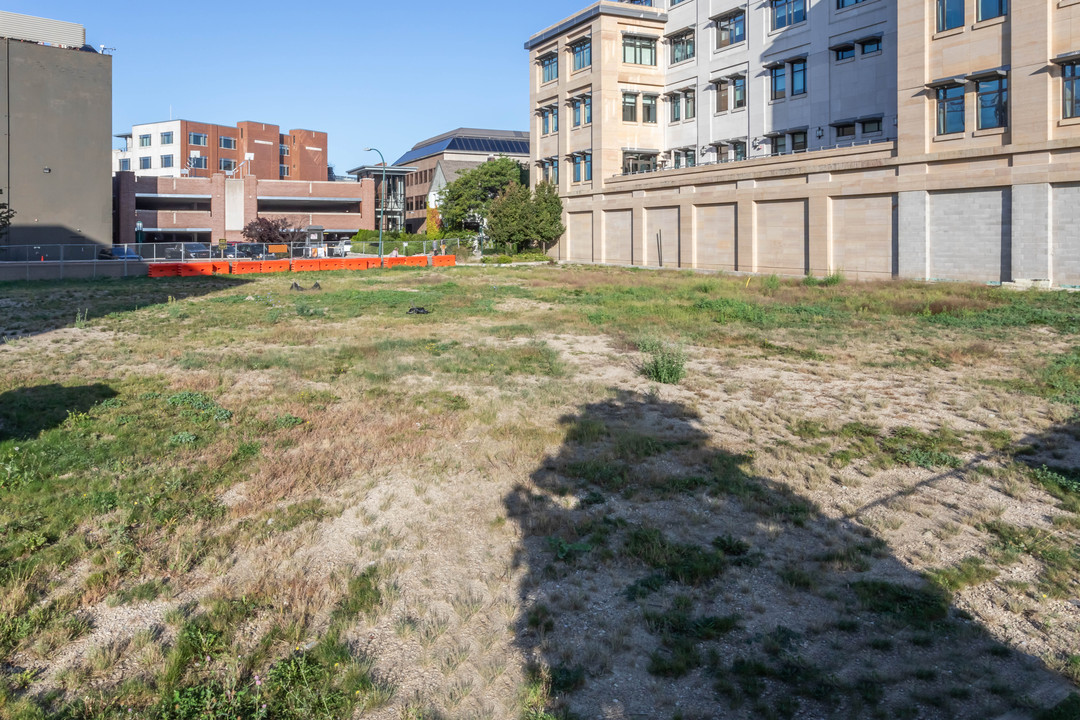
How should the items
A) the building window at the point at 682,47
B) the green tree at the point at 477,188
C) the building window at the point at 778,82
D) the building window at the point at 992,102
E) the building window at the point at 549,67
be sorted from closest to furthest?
1. the building window at the point at 992,102
2. the building window at the point at 778,82
3. the building window at the point at 682,47
4. the building window at the point at 549,67
5. the green tree at the point at 477,188

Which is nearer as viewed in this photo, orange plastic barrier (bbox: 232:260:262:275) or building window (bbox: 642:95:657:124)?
orange plastic barrier (bbox: 232:260:262:275)

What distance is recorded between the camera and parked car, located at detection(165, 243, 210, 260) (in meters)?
58.1

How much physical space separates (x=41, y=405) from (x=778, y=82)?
49.6 m

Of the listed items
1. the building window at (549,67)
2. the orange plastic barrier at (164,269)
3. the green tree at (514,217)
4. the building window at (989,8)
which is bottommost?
the orange plastic barrier at (164,269)

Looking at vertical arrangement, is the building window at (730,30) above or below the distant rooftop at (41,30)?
below

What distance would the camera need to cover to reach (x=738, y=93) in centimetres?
5578

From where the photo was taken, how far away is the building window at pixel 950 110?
→ 37.2 meters

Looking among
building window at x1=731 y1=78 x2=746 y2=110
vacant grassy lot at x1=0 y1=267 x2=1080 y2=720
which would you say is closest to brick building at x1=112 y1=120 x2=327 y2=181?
building window at x1=731 y1=78 x2=746 y2=110

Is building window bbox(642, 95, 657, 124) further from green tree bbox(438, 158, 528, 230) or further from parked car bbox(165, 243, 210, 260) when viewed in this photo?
parked car bbox(165, 243, 210, 260)

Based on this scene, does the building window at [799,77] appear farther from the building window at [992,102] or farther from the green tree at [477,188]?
the green tree at [477,188]

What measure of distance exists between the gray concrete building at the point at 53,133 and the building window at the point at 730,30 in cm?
4887

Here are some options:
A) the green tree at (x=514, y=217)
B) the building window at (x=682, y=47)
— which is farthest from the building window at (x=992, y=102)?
the green tree at (x=514, y=217)

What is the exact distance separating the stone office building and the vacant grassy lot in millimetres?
21233

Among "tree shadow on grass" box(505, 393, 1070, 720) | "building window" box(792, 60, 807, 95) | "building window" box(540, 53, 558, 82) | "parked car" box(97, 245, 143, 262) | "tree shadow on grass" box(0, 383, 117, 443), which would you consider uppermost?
"building window" box(540, 53, 558, 82)
